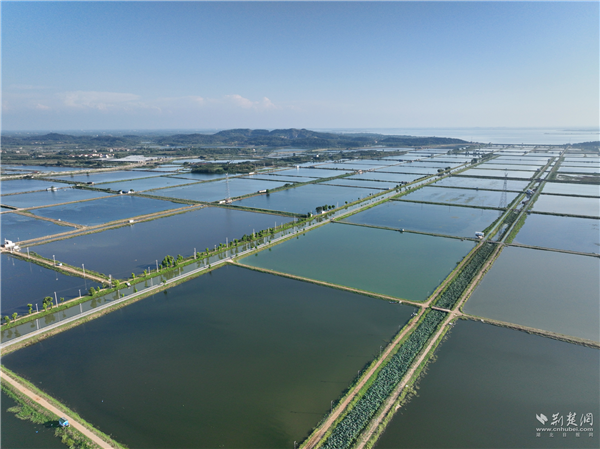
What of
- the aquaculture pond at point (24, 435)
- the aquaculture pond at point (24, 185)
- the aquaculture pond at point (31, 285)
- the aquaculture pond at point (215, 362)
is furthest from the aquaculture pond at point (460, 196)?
the aquaculture pond at point (24, 185)

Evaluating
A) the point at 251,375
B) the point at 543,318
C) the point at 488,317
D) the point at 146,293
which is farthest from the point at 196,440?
the point at 543,318

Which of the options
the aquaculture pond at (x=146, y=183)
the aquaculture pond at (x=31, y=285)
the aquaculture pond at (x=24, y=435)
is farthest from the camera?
the aquaculture pond at (x=146, y=183)

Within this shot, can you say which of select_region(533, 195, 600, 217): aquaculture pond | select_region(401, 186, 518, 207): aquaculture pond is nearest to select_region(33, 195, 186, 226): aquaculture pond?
select_region(401, 186, 518, 207): aquaculture pond

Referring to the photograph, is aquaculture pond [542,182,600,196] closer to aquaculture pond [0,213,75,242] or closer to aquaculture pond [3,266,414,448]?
aquaculture pond [3,266,414,448]

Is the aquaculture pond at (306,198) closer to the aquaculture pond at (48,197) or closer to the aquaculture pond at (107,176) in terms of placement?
the aquaculture pond at (48,197)

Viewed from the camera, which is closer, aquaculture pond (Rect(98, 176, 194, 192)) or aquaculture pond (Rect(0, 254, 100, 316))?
aquaculture pond (Rect(0, 254, 100, 316))

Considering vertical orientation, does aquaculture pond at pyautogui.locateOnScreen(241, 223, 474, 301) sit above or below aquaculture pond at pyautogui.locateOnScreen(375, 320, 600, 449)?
above

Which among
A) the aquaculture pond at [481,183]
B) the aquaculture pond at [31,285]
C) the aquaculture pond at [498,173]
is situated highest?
the aquaculture pond at [498,173]

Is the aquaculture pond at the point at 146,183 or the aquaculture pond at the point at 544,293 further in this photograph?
the aquaculture pond at the point at 146,183
